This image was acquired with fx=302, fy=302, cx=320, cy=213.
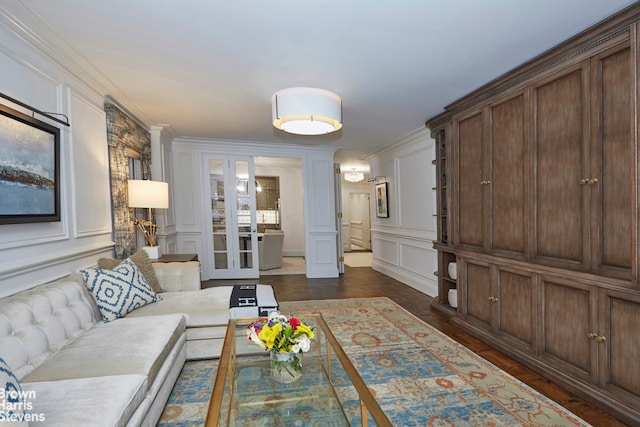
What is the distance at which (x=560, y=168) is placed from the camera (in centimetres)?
221

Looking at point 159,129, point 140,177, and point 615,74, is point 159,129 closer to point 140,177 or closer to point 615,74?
point 140,177

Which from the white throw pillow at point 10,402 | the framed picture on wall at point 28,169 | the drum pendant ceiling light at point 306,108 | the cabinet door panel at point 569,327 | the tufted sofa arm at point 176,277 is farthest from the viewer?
the tufted sofa arm at point 176,277

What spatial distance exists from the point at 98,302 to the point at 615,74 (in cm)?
377

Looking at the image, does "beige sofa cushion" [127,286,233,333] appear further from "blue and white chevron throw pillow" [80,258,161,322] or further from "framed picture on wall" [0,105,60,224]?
"framed picture on wall" [0,105,60,224]

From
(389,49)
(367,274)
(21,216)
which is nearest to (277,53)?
(389,49)

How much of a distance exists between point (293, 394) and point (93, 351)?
116 centimetres

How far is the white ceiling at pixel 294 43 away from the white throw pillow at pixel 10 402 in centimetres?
190

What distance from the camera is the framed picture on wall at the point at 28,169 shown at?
1.75 m

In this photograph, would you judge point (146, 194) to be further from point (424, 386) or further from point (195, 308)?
point (424, 386)

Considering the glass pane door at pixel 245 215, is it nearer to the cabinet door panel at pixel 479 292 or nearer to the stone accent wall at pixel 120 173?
the stone accent wall at pixel 120 173

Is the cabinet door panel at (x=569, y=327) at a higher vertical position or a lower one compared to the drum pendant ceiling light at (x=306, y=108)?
lower

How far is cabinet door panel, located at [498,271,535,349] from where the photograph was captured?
2.45 metres

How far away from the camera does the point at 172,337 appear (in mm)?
2041

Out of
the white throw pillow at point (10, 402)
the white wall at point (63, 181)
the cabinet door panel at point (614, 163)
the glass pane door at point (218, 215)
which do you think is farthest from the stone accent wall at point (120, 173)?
the cabinet door panel at point (614, 163)
